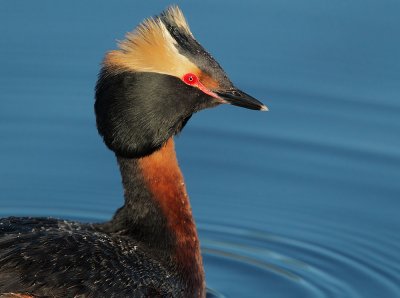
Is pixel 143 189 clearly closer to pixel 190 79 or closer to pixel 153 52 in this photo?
pixel 190 79

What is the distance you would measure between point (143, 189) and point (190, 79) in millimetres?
973

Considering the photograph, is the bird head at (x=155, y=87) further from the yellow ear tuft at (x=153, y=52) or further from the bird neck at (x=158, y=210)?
the bird neck at (x=158, y=210)

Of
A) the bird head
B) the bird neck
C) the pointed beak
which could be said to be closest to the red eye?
the bird head

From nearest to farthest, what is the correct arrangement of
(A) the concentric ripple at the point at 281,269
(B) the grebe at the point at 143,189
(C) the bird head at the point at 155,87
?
(B) the grebe at the point at 143,189 < (C) the bird head at the point at 155,87 < (A) the concentric ripple at the point at 281,269

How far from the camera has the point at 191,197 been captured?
14.1m

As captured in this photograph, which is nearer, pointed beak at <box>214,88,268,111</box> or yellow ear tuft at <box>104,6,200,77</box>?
yellow ear tuft at <box>104,6,200,77</box>

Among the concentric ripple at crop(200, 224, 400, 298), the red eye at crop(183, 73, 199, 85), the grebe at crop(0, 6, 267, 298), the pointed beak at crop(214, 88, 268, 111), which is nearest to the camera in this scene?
the grebe at crop(0, 6, 267, 298)

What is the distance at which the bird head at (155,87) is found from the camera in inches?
452

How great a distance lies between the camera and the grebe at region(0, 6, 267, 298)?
11086mm

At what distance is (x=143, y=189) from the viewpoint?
1185 cm

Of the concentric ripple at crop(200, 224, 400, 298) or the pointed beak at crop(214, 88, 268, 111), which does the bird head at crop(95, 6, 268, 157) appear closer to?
the pointed beak at crop(214, 88, 268, 111)

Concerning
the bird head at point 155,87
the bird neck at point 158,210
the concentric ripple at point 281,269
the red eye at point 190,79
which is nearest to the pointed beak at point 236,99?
the bird head at point 155,87

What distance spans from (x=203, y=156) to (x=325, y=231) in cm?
161

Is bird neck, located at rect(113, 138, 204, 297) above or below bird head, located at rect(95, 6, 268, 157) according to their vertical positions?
below
